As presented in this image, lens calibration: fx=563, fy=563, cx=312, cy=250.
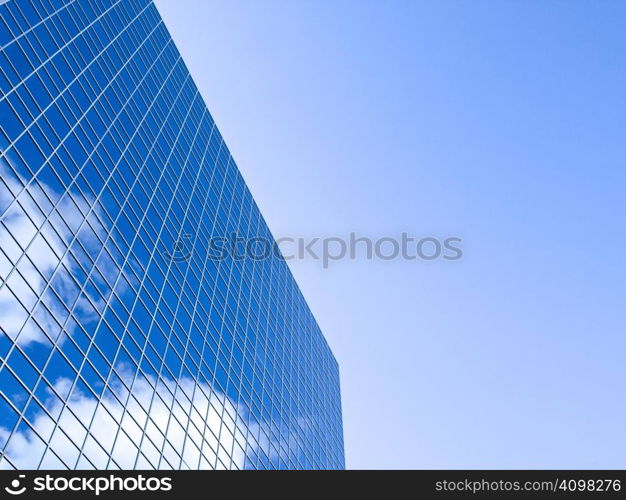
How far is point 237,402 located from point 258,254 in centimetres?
2550

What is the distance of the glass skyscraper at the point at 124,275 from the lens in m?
25.8

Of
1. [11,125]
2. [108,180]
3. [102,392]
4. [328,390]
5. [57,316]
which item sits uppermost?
[328,390]

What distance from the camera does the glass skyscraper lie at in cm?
2580

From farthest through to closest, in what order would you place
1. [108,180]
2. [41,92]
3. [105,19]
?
[105,19]
[108,180]
[41,92]

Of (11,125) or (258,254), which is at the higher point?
(258,254)

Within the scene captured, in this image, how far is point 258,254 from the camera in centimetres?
6919

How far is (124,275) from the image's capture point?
35.8 m

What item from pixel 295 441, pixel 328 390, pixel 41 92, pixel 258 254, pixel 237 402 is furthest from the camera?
pixel 328 390
